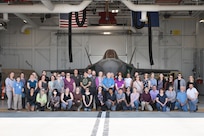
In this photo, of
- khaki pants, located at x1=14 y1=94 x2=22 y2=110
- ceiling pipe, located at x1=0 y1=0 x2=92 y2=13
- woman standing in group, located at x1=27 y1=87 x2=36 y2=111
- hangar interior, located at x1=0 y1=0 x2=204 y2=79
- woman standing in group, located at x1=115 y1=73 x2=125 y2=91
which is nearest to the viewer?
woman standing in group, located at x1=27 y1=87 x2=36 y2=111

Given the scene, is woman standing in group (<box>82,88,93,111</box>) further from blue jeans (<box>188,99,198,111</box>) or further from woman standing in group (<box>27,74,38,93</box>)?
blue jeans (<box>188,99,198,111</box>)

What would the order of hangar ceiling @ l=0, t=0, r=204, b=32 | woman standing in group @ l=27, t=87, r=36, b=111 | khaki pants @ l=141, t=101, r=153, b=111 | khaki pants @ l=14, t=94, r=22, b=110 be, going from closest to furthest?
woman standing in group @ l=27, t=87, r=36, b=111 < khaki pants @ l=141, t=101, r=153, b=111 < khaki pants @ l=14, t=94, r=22, b=110 < hangar ceiling @ l=0, t=0, r=204, b=32

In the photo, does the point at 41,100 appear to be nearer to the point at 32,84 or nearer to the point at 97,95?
the point at 32,84

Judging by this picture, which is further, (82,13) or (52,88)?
(82,13)

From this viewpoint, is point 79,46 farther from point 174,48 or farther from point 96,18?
point 174,48

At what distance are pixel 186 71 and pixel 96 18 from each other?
8523mm

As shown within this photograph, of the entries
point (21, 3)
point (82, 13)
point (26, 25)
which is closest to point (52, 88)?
point (21, 3)

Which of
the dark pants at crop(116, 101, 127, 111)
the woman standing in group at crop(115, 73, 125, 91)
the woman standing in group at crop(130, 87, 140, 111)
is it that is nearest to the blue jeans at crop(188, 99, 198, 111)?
the woman standing in group at crop(130, 87, 140, 111)

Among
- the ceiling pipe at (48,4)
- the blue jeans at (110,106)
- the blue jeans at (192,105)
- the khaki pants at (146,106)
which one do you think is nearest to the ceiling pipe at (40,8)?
the ceiling pipe at (48,4)

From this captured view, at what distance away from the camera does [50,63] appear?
28.8 m

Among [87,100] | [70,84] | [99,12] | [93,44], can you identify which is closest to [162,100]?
[87,100]

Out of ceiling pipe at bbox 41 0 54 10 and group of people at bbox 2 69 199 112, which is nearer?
group of people at bbox 2 69 199 112

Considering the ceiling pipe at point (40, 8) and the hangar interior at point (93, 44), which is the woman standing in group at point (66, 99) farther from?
the hangar interior at point (93, 44)
